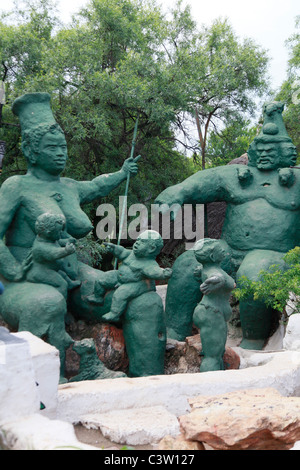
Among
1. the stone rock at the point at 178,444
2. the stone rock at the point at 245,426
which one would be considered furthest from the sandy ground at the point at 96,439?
the stone rock at the point at 245,426

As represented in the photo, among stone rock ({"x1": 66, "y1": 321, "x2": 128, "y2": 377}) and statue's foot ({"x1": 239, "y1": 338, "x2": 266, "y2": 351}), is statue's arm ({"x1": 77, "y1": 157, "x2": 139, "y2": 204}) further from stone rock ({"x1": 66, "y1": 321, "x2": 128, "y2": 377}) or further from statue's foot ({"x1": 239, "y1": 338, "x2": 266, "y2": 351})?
statue's foot ({"x1": 239, "y1": 338, "x2": 266, "y2": 351})

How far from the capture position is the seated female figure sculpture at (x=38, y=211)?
13.7 feet

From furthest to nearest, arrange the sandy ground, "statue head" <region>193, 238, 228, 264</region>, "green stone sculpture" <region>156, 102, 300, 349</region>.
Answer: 1. "green stone sculpture" <region>156, 102, 300, 349</region>
2. "statue head" <region>193, 238, 228, 264</region>
3. the sandy ground

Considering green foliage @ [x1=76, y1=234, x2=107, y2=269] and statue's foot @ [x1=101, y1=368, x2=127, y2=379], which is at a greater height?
green foliage @ [x1=76, y1=234, x2=107, y2=269]

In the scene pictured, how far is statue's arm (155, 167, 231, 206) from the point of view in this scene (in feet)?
17.6

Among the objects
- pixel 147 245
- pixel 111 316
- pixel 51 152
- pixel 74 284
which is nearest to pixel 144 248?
pixel 147 245

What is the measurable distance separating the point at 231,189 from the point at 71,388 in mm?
2850

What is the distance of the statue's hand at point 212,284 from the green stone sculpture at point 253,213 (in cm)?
89

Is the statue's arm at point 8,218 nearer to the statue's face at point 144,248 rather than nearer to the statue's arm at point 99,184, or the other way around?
the statue's arm at point 99,184

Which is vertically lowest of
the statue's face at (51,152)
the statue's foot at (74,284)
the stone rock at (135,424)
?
the stone rock at (135,424)

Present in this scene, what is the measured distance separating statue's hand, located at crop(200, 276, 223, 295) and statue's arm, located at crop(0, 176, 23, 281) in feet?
4.38

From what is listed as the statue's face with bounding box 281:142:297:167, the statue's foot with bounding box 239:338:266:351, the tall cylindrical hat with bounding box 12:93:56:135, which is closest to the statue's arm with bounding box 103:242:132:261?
the tall cylindrical hat with bounding box 12:93:56:135

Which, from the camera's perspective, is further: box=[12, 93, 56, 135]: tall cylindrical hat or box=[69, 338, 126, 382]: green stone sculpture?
box=[12, 93, 56, 135]: tall cylindrical hat

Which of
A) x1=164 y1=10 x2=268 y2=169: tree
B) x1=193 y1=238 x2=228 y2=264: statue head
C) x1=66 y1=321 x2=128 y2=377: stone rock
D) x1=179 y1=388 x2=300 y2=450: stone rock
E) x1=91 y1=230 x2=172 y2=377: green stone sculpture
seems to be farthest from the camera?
x1=164 y1=10 x2=268 y2=169: tree
